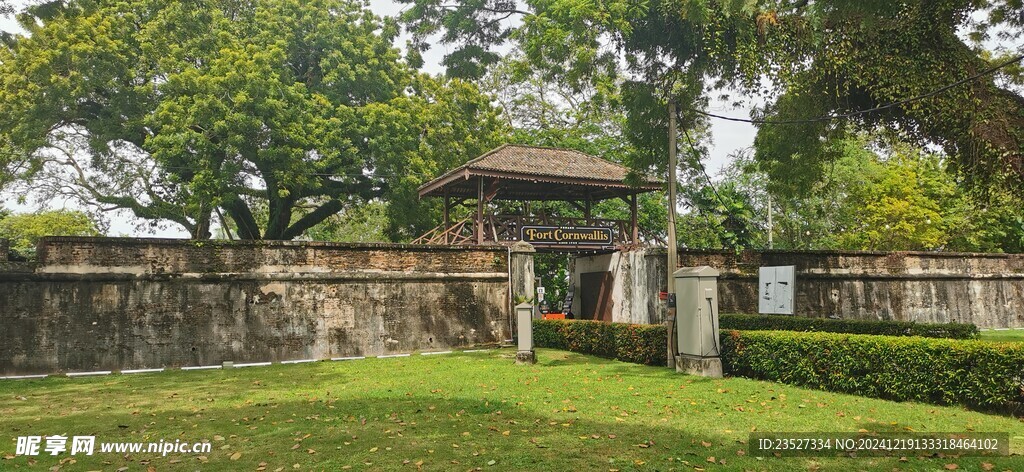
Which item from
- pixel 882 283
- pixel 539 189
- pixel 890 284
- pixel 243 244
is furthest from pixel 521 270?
pixel 890 284

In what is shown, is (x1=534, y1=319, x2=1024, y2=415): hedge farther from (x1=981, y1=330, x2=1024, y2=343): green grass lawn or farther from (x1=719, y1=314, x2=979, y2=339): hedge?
(x1=981, y1=330, x2=1024, y2=343): green grass lawn

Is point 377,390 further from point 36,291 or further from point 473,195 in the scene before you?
point 473,195

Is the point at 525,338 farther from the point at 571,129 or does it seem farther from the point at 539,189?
the point at 571,129

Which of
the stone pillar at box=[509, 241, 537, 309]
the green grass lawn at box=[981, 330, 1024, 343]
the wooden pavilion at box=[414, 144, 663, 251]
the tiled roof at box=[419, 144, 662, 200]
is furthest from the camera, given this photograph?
the wooden pavilion at box=[414, 144, 663, 251]

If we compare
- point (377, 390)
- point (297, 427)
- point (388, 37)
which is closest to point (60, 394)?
point (377, 390)

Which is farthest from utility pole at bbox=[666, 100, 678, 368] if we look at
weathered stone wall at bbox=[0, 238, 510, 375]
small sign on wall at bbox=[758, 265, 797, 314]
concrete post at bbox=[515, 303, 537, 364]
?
weathered stone wall at bbox=[0, 238, 510, 375]

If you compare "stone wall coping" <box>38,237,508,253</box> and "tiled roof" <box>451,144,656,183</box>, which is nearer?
"stone wall coping" <box>38,237,508,253</box>

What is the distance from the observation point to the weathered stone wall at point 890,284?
1866 cm

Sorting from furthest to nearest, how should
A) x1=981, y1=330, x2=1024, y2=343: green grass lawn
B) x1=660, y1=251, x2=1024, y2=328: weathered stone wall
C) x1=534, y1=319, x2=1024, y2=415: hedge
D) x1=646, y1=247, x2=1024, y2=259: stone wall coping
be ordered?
x1=660, y1=251, x2=1024, y2=328: weathered stone wall
x1=646, y1=247, x2=1024, y2=259: stone wall coping
x1=981, y1=330, x2=1024, y2=343: green grass lawn
x1=534, y1=319, x2=1024, y2=415: hedge

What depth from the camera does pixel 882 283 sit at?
20031 mm

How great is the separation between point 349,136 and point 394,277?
8.95 m

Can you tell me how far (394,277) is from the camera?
1552cm

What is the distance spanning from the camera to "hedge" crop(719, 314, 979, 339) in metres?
12.6

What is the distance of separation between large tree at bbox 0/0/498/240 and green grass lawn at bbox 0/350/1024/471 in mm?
11501
